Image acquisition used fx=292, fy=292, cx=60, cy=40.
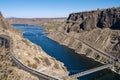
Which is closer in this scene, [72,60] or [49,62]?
[49,62]

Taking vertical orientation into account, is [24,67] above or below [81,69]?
above

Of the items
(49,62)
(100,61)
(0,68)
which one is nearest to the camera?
(0,68)

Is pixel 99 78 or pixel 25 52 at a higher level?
pixel 25 52

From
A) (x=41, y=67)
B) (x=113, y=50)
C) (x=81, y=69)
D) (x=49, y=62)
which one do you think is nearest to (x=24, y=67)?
(x=41, y=67)

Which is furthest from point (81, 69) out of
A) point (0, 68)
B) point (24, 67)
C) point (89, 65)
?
point (0, 68)

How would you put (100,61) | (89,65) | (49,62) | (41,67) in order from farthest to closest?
1. (100,61)
2. (89,65)
3. (49,62)
4. (41,67)

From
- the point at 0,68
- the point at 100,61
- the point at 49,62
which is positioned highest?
the point at 0,68

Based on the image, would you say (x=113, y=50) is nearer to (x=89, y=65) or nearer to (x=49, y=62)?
(x=89, y=65)

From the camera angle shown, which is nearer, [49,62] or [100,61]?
[49,62]

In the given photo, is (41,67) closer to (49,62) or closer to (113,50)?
(49,62)
